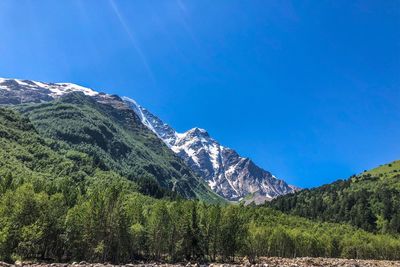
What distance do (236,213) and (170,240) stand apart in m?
23.2

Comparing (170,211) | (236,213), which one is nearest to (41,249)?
(170,211)

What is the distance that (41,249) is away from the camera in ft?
330

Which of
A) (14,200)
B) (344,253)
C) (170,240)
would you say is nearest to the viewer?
(14,200)

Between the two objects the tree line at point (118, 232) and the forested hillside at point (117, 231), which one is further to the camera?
the forested hillside at point (117, 231)

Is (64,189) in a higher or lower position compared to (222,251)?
higher

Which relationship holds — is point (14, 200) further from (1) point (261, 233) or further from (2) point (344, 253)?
(2) point (344, 253)

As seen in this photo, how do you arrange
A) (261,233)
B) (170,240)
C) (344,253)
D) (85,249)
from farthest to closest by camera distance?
(344,253)
(261,233)
(170,240)
(85,249)

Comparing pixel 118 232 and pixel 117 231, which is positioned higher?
pixel 117 231

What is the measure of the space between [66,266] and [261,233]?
9439cm

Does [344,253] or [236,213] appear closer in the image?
[236,213]

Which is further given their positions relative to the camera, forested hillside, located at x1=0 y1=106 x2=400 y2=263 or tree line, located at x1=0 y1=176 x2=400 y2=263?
forested hillside, located at x1=0 y1=106 x2=400 y2=263

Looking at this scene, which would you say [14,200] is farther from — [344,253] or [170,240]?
[344,253]

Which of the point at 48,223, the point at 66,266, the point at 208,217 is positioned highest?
the point at 208,217

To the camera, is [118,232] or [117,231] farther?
[118,232]
